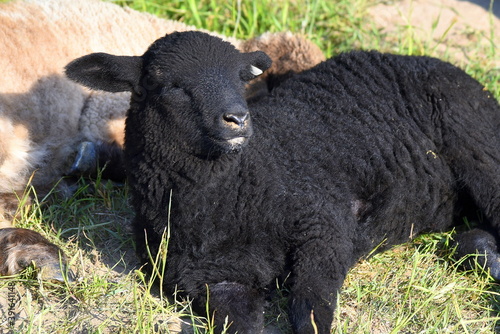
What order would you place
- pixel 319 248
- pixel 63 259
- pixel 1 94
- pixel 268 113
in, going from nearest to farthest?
pixel 319 248 < pixel 63 259 < pixel 268 113 < pixel 1 94

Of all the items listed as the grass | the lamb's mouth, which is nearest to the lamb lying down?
the grass

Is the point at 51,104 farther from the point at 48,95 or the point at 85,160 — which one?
the point at 85,160

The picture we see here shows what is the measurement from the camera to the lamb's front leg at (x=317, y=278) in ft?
13.6

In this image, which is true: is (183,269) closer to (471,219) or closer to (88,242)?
(88,242)

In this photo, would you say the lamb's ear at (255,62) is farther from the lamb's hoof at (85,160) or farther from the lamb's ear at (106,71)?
the lamb's hoof at (85,160)

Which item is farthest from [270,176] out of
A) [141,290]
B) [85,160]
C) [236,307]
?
[85,160]

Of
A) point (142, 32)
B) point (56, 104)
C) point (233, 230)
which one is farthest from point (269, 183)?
point (142, 32)

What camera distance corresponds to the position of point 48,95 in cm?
580

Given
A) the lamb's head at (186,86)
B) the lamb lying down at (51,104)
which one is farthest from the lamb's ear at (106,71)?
the lamb lying down at (51,104)

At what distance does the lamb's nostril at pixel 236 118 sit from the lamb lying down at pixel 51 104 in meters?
1.87

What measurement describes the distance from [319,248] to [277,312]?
0.55 m

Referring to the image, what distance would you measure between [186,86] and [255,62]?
2.29ft

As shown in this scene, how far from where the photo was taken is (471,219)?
5.49m

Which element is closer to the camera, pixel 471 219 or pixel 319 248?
pixel 319 248
